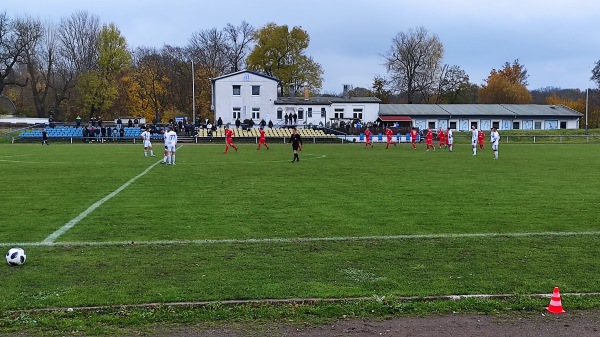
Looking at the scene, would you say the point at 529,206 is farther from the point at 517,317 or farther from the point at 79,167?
the point at 79,167

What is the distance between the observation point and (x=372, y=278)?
683 cm

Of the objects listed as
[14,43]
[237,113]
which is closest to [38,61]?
[14,43]

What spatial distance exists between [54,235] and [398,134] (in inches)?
2008

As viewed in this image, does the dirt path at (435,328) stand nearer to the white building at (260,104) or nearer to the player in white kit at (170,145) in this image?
the player in white kit at (170,145)

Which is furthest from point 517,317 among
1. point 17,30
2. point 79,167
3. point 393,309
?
point 17,30

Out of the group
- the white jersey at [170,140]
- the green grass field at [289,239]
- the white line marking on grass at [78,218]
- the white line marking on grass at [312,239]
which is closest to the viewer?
the green grass field at [289,239]

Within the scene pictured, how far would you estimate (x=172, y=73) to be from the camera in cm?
8231

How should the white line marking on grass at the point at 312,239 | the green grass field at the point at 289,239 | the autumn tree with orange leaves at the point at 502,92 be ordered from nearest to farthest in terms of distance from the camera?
the green grass field at the point at 289,239 < the white line marking on grass at the point at 312,239 < the autumn tree with orange leaves at the point at 502,92

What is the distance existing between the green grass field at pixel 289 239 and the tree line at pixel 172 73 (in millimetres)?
56158

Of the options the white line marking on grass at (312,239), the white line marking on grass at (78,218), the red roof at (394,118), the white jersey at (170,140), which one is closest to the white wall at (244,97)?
the red roof at (394,118)

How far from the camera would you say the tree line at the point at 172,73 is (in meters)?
70.3

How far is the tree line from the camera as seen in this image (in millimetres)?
70312

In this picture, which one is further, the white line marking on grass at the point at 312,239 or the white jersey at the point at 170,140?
the white jersey at the point at 170,140

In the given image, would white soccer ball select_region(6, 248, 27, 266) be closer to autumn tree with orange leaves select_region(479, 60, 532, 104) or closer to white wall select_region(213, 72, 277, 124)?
white wall select_region(213, 72, 277, 124)
